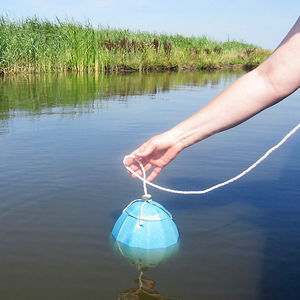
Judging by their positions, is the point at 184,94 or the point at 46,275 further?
the point at 184,94

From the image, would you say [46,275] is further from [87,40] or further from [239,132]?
[87,40]

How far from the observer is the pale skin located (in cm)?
165

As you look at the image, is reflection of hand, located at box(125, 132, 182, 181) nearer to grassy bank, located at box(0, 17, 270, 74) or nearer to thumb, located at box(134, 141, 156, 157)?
thumb, located at box(134, 141, 156, 157)

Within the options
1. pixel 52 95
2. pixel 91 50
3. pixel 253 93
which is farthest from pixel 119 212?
pixel 91 50

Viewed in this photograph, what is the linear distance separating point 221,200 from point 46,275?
1.93m

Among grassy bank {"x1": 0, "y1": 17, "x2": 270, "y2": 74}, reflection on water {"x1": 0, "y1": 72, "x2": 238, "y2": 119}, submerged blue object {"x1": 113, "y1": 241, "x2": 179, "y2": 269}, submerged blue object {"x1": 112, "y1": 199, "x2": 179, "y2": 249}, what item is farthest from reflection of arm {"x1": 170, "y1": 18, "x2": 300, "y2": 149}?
grassy bank {"x1": 0, "y1": 17, "x2": 270, "y2": 74}

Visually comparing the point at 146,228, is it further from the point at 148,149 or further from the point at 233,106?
the point at 233,106

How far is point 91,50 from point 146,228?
17.6 meters

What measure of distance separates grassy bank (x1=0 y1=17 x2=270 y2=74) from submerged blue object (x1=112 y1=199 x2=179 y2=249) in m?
14.2

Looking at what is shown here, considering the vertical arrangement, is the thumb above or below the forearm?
below

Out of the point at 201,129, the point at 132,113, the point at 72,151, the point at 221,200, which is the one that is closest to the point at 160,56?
the point at 132,113

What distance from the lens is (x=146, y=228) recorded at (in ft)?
9.53

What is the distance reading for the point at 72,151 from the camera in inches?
216

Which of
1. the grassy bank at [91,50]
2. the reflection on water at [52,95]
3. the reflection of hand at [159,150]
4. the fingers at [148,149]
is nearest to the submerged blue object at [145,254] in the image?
the reflection of hand at [159,150]
